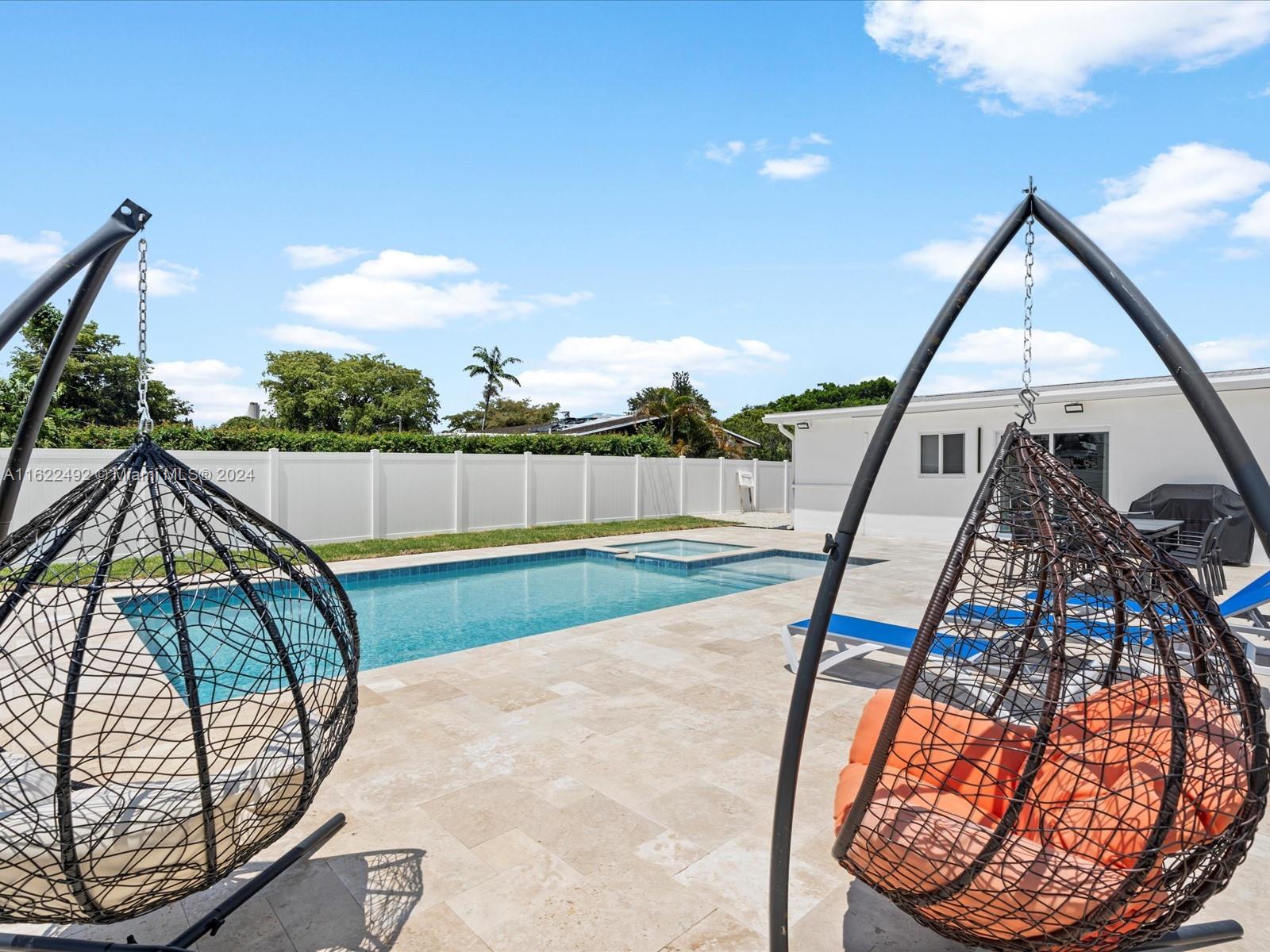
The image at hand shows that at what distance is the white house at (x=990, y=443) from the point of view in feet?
36.4

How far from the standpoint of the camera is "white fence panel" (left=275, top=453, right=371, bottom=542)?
1213 cm

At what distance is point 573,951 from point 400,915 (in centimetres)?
66

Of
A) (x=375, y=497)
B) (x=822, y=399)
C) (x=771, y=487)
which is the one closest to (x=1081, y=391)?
(x=771, y=487)

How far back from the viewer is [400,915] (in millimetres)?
2531

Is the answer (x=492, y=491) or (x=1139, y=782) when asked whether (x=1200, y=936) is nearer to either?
(x=1139, y=782)

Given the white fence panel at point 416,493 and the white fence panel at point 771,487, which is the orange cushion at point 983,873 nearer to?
the white fence panel at point 416,493

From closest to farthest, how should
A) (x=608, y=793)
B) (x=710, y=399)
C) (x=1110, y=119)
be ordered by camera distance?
(x=608, y=793)
(x=1110, y=119)
(x=710, y=399)

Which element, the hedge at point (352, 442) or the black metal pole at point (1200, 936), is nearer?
the black metal pole at point (1200, 936)

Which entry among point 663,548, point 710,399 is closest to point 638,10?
point 663,548

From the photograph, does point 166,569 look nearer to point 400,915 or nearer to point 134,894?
point 134,894

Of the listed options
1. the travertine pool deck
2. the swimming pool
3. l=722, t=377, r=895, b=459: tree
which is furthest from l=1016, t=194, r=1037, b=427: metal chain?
l=722, t=377, r=895, b=459: tree

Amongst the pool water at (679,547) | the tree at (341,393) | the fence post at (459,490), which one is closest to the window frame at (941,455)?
the pool water at (679,547)

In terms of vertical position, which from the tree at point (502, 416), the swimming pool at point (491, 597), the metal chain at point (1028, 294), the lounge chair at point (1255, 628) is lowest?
the swimming pool at point (491, 597)

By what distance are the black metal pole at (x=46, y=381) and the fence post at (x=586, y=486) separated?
13.7 meters
